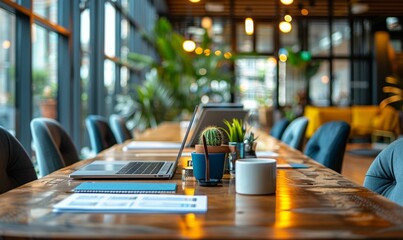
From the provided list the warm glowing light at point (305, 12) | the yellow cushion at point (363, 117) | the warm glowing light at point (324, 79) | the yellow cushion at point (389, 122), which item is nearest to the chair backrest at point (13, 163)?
the yellow cushion at point (389, 122)

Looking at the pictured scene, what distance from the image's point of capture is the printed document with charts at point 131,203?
3.66 feet

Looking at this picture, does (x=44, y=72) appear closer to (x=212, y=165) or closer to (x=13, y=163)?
(x=13, y=163)

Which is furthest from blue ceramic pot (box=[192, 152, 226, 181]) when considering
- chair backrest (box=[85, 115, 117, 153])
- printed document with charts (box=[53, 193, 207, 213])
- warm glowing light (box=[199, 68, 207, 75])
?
warm glowing light (box=[199, 68, 207, 75])

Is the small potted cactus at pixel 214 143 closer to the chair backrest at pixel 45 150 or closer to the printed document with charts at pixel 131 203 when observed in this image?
the printed document with charts at pixel 131 203

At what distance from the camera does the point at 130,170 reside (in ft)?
5.77

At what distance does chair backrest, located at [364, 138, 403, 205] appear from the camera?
1.59 metres

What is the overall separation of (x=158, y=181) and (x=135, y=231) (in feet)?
2.12

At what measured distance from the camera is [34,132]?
2.32 metres

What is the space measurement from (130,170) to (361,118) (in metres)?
10.7

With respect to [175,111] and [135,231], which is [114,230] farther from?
[175,111]

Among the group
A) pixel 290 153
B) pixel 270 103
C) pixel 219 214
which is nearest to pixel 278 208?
pixel 219 214

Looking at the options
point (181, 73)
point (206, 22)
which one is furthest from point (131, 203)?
point (206, 22)

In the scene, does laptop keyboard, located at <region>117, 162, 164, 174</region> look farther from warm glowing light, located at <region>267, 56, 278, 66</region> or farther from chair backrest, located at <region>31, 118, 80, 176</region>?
warm glowing light, located at <region>267, 56, 278, 66</region>

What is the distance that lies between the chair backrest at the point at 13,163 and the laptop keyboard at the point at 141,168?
0.36 m
